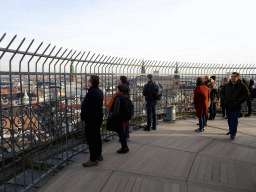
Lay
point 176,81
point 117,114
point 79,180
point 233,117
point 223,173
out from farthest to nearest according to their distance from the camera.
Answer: point 176,81
point 233,117
point 117,114
point 223,173
point 79,180

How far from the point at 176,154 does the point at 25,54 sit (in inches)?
141

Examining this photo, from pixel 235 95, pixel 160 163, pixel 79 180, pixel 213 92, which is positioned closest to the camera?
pixel 79 180

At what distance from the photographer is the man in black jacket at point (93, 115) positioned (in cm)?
410

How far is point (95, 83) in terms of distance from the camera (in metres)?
4.22

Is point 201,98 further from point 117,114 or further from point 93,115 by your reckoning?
point 93,115

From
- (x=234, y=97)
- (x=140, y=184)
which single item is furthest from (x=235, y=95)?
(x=140, y=184)

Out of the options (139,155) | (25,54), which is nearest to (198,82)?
(139,155)

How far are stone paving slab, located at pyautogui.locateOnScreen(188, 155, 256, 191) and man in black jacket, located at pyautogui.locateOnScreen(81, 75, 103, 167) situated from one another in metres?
1.79

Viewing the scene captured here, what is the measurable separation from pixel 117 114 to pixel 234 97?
10.6 ft

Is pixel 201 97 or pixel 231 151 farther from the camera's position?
pixel 201 97

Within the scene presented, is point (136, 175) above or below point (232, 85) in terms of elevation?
below

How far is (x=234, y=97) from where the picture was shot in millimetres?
5859

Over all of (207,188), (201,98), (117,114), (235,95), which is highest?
(235,95)

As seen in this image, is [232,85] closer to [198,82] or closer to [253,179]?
[198,82]
